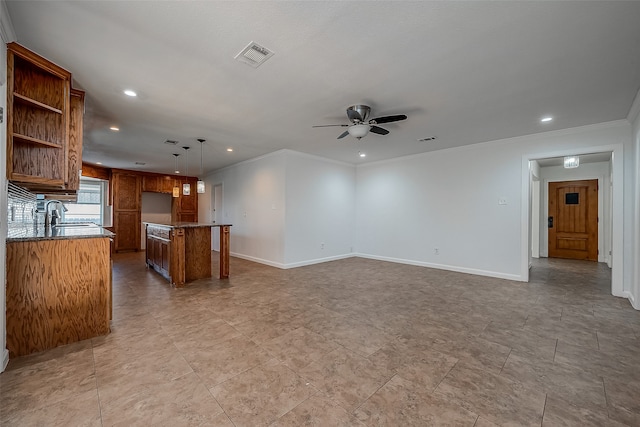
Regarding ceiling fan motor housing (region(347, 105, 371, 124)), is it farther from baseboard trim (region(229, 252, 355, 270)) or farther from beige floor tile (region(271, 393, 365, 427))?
baseboard trim (region(229, 252, 355, 270))

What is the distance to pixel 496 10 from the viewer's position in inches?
70.6

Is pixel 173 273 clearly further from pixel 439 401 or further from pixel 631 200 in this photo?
pixel 631 200

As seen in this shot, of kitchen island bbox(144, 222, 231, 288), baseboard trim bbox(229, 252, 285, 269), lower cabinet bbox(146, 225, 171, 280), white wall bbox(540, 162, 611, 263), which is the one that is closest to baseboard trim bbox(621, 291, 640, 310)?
white wall bbox(540, 162, 611, 263)

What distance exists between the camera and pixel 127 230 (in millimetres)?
8078

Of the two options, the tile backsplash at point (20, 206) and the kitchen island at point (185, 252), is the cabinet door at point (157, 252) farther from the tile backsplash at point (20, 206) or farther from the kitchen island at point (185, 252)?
the tile backsplash at point (20, 206)

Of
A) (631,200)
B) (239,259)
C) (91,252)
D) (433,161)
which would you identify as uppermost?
(433,161)

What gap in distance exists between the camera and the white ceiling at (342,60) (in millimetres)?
1820

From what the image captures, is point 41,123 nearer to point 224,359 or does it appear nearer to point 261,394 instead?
point 224,359

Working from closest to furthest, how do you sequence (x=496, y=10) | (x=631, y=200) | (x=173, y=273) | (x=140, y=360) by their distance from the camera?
(x=496, y=10) → (x=140, y=360) → (x=631, y=200) → (x=173, y=273)

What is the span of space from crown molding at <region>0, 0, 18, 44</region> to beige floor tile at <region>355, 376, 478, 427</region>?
348cm

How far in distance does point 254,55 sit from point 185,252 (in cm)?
344

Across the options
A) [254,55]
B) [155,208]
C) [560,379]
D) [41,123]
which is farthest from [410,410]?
[155,208]

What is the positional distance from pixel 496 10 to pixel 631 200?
3883 millimetres

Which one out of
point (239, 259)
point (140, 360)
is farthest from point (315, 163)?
point (140, 360)
